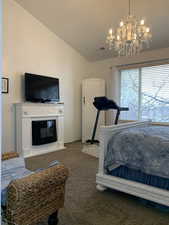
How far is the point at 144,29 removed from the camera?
3.18m

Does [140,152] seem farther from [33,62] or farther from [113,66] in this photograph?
[113,66]

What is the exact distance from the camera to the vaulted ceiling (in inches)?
151

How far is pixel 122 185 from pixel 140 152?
490 millimetres

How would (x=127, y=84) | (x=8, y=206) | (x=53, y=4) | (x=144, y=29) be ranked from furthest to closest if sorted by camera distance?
(x=127, y=84) → (x=53, y=4) → (x=144, y=29) → (x=8, y=206)

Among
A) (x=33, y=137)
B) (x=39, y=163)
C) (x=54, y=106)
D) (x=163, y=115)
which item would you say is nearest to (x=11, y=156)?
(x=39, y=163)

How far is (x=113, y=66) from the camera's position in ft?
18.2

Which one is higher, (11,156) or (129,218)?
(11,156)

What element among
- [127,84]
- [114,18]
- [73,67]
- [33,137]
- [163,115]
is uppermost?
[114,18]

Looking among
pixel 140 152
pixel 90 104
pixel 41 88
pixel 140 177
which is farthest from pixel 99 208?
pixel 90 104

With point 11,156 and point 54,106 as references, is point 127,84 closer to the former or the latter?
point 54,106

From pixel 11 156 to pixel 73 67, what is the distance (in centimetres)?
403

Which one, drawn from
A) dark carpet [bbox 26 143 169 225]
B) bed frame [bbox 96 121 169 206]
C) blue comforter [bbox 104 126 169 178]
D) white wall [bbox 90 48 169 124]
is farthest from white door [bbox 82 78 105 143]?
blue comforter [bbox 104 126 169 178]

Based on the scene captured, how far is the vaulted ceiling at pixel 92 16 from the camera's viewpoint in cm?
385

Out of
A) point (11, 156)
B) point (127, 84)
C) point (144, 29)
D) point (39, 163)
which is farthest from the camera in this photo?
point (127, 84)
